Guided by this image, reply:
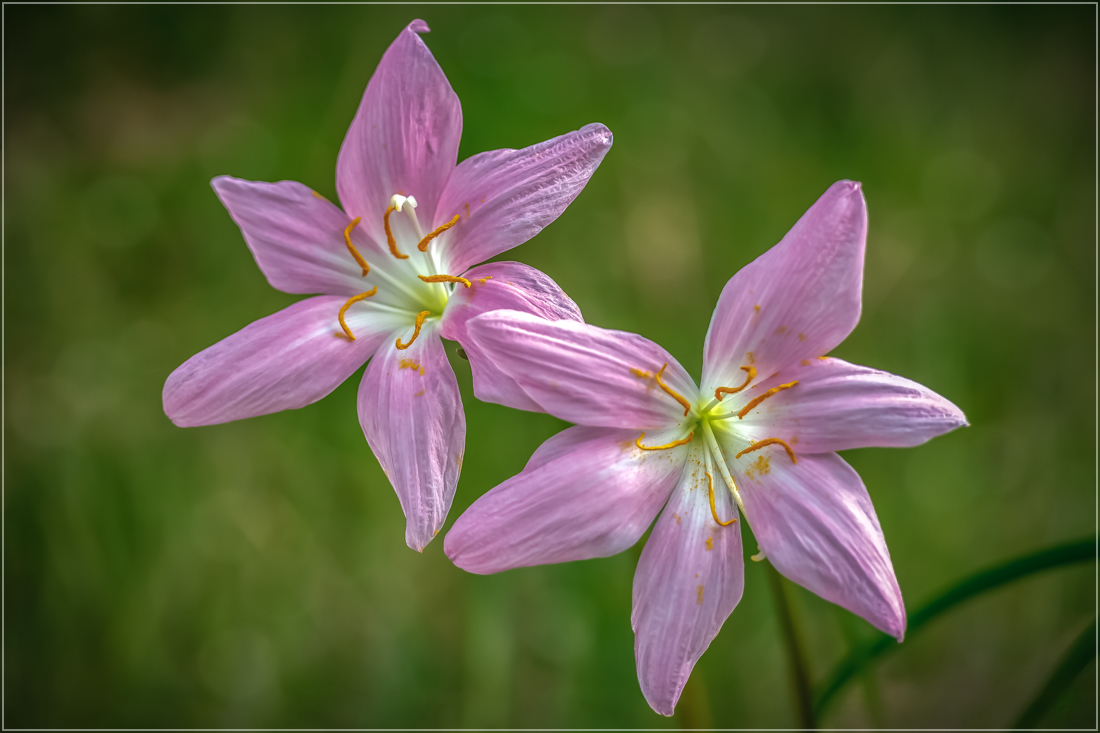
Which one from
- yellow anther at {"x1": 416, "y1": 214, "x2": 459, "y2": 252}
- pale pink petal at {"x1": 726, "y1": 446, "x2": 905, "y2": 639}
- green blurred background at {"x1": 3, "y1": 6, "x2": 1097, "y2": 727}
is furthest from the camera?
green blurred background at {"x1": 3, "y1": 6, "x2": 1097, "y2": 727}

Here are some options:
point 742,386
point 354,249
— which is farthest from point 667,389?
point 354,249

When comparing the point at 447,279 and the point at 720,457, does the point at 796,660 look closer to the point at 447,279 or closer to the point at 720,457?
the point at 720,457

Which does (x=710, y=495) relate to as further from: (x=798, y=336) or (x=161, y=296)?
(x=161, y=296)

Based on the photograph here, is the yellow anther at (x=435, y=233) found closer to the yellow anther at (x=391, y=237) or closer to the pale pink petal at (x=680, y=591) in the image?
the yellow anther at (x=391, y=237)

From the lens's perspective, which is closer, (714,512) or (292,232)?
(714,512)

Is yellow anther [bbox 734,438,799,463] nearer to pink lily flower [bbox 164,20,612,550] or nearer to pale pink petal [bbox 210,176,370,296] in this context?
pink lily flower [bbox 164,20,612,550]

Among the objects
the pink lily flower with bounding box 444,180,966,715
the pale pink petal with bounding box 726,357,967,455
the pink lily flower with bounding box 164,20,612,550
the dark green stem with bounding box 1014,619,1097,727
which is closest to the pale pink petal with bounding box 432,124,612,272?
the pink lily flower with bounding box 164,20,612,550
